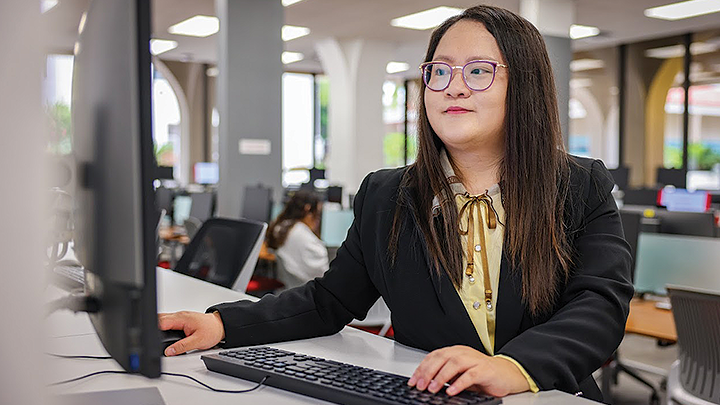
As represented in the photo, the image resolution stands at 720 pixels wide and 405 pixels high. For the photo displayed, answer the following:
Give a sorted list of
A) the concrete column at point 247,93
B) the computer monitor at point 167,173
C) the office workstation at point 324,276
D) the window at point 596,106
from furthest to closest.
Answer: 1. the window at point 596,106
2. the computer monitor at point 167,173
3. the concrete column at point 247,93
4. the office workstation at point 324,276

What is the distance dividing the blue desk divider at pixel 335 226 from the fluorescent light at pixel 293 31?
5.59 m

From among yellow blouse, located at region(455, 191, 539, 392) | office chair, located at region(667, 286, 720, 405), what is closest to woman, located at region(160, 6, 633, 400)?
yellow blouse, located at region(455, 191, 539, 392)

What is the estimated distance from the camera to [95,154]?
760 mm

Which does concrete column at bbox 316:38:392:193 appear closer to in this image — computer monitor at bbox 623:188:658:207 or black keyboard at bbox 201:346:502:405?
computer monitor at bbox 623:188:658:207

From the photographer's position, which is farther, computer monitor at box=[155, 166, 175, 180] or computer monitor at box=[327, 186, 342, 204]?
computer monitor at box=[155, 166, 175, 180]

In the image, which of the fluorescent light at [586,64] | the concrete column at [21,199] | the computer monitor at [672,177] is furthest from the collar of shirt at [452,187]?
the fluorescent light at [586,64]

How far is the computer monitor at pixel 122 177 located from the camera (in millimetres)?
658

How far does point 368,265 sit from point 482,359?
0.51 metres

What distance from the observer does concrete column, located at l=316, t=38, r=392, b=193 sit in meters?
11.4

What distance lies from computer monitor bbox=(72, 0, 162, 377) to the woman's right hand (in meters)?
0.51

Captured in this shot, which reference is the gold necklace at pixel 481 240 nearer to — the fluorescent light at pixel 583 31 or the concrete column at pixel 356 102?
the fluorescent light at pixel 583 31

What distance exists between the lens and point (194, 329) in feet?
4.40

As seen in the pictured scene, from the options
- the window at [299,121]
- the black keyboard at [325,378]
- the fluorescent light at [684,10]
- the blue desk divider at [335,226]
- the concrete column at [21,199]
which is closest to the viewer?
the concrete column at [21,199]

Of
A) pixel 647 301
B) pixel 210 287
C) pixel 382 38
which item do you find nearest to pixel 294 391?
pixel 210 287
